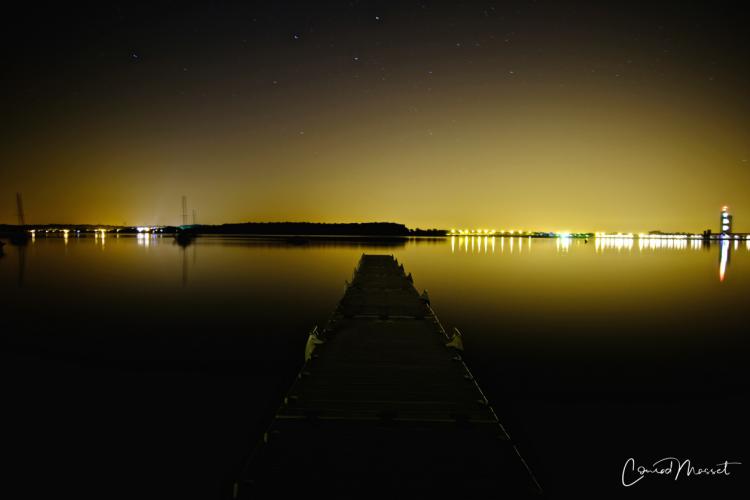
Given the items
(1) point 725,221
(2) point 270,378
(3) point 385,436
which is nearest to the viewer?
(3) point 385,436

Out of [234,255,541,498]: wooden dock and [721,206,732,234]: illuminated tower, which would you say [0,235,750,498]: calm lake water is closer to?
[234,255,541,498]: wooden dock

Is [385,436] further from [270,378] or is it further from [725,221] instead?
[725,221]

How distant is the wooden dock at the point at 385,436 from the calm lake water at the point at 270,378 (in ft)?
4.18

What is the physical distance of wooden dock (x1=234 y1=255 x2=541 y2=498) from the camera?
443 centimetres

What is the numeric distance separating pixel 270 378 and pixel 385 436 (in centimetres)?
535

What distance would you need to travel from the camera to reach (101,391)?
8914mm

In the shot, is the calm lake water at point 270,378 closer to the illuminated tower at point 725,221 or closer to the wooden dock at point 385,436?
the wooden dock at point 385,436

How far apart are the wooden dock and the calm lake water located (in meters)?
1.27

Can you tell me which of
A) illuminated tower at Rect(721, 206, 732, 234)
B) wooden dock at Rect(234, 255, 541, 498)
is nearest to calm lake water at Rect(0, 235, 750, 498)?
wooden dock at Rect(234, 255, 541, 498)

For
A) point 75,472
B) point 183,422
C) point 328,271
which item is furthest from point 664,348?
point 328,271

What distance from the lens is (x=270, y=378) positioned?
10.1 metres

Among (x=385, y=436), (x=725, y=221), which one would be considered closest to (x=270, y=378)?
(x=385, y=436)

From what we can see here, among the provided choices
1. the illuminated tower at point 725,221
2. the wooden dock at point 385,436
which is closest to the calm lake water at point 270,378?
the wooden dock at point 385,436

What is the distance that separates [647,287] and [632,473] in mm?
23268
